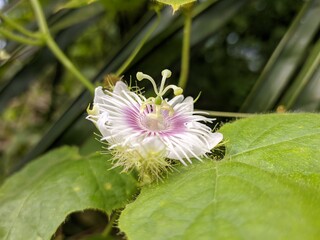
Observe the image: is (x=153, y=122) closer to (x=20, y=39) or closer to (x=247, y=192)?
(x=247, y=192)

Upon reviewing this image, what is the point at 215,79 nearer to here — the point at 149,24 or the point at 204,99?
the point at 204,99

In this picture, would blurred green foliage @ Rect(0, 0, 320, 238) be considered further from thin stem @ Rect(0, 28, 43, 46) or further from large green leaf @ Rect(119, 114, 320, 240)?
large green leaf @ Rect(119, 114, 320, 240)

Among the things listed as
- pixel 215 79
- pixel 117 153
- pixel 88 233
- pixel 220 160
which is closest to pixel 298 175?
pixel 220 160

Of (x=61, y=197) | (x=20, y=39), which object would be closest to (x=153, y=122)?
(x=61, y=197)

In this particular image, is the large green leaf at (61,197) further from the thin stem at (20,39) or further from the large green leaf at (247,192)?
the thin stem at (20,39)

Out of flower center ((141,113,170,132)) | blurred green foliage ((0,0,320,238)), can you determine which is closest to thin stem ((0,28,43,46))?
blurred green foliage ((0,0,320,238))

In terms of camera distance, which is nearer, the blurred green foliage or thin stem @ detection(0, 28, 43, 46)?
thin stem @ detection(0, 28, 43, 46)
